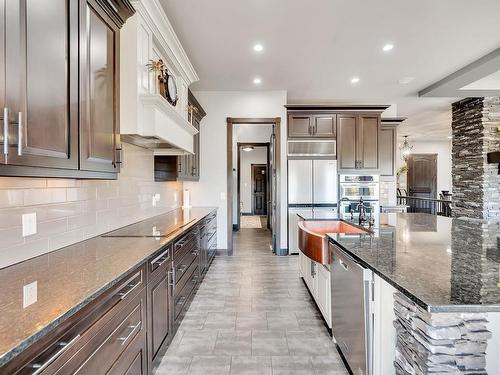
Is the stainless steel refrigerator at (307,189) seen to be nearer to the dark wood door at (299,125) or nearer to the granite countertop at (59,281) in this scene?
the dark wood door at (299,125)

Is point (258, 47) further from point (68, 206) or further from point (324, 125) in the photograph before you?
point (68, 206)

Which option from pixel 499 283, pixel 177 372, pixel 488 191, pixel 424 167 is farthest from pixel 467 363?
pixel 424 167

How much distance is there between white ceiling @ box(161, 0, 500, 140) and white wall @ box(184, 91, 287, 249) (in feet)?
0.74

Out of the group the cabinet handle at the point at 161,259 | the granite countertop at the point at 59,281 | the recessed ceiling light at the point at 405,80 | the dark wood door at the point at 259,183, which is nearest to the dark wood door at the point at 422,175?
the dark wood door at the point at 259,183

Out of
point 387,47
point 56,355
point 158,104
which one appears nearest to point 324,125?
point 387,47

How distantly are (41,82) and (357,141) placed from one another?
17.2 feet

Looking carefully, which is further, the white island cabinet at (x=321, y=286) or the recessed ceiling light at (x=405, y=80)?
the recessed ceiling light at (x=405, y=80)

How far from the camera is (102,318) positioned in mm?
1255

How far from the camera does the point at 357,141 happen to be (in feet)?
18.1

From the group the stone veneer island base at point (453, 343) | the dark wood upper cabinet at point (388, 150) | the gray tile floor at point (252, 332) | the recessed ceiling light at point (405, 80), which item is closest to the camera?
the stone veneer island base at point (453, 343)

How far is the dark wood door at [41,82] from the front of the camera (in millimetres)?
1099

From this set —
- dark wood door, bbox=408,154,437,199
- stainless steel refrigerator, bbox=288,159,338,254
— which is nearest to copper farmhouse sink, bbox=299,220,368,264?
stainless steel refrigerator, bbox=288,159,338,254

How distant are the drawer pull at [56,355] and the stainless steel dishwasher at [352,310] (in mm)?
1415

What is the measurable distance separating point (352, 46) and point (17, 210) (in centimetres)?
391
